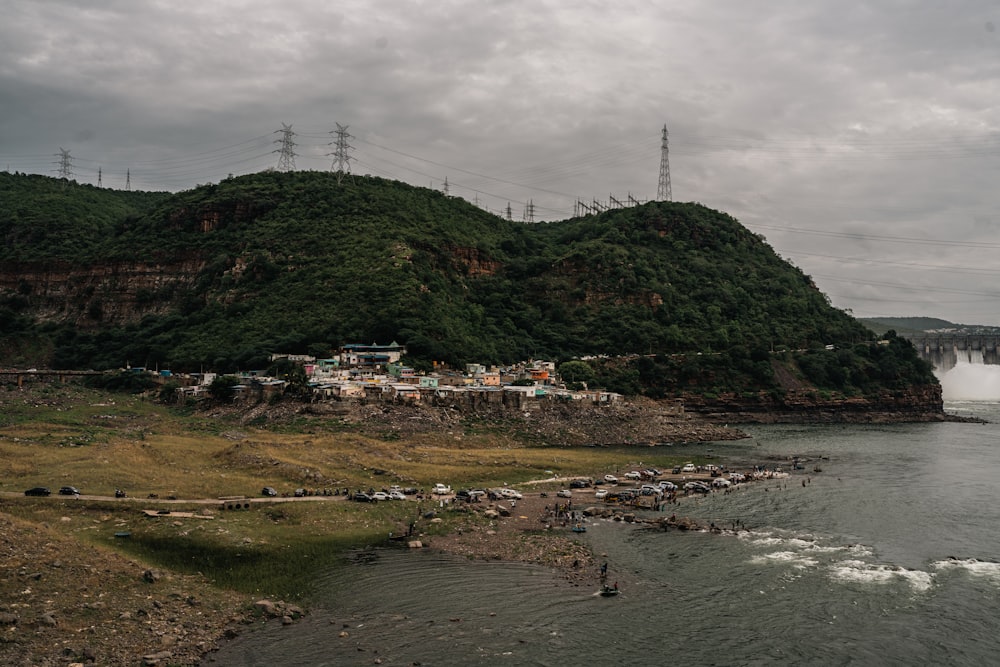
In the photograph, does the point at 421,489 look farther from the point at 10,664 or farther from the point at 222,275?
the point at 222,275

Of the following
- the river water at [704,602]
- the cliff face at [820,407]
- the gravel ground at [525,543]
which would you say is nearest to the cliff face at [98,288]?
the cliff face at [820,407]

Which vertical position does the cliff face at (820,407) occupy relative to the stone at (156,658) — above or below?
above

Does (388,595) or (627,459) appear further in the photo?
(627,459)

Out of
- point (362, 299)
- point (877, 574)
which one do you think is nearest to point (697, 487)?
point (877, 574)

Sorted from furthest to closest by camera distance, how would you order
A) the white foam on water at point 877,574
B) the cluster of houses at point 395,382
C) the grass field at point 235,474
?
the cluster of houses at point 395,382 < the white foam on water at point 877,574 < the grass field at point 235,474

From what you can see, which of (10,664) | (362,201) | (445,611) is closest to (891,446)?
(445,611)

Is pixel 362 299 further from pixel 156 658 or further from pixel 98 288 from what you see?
pixel 156 658

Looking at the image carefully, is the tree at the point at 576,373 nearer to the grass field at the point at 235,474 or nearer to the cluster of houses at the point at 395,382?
the cluster of houses at the point at 395,382
